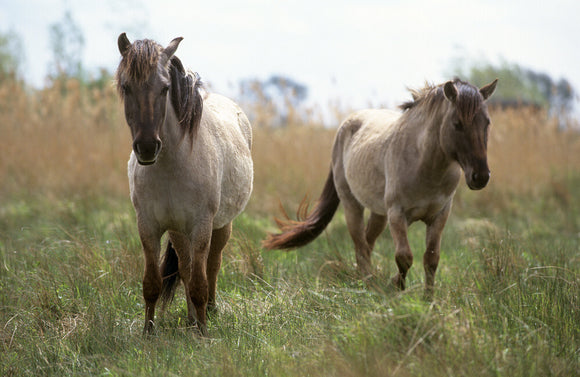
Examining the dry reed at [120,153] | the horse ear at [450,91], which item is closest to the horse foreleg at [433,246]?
the horse ear at [450,91]

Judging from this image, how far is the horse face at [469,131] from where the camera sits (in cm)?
411

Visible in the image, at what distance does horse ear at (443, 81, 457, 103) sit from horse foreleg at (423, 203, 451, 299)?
108 cm

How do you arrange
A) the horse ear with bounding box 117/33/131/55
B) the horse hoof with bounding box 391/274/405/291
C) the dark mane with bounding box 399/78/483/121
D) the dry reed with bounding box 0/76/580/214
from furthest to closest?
the dry reed with bounding box 0/76/580/214 < the horse hoof with bounding box 391/274/405/291 < the dark mane with bounding box 399/78/483/121 < the horse ear with bounding box 117/33/131/55

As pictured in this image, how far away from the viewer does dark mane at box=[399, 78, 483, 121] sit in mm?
4172

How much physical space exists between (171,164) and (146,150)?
0.44 metres

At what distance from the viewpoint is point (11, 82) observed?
448 inches

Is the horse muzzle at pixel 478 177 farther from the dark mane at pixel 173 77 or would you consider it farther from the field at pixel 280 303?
the dark mane at pixel 173 77

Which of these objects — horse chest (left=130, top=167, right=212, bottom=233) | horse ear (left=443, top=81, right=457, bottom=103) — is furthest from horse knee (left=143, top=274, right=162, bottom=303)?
horse ear (left=443, top=81, right=457, bottom=103)

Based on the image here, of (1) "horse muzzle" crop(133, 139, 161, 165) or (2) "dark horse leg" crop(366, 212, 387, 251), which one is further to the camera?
(2) "dark horse leg" crop(366, 212, 387, 251)

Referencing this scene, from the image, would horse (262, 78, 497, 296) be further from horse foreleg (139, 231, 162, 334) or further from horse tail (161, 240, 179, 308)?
horse foreleg (139, 231, 162, 334)

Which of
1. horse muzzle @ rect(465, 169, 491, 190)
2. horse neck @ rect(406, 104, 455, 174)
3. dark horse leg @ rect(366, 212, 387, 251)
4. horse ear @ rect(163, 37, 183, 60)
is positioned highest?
horse ear @ rect(163, 37, 183, 60)

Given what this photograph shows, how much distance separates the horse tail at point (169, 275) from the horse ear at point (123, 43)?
1.64 m

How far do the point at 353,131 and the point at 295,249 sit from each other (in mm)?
1444

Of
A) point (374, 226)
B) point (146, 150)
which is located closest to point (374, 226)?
point (374, 226)
